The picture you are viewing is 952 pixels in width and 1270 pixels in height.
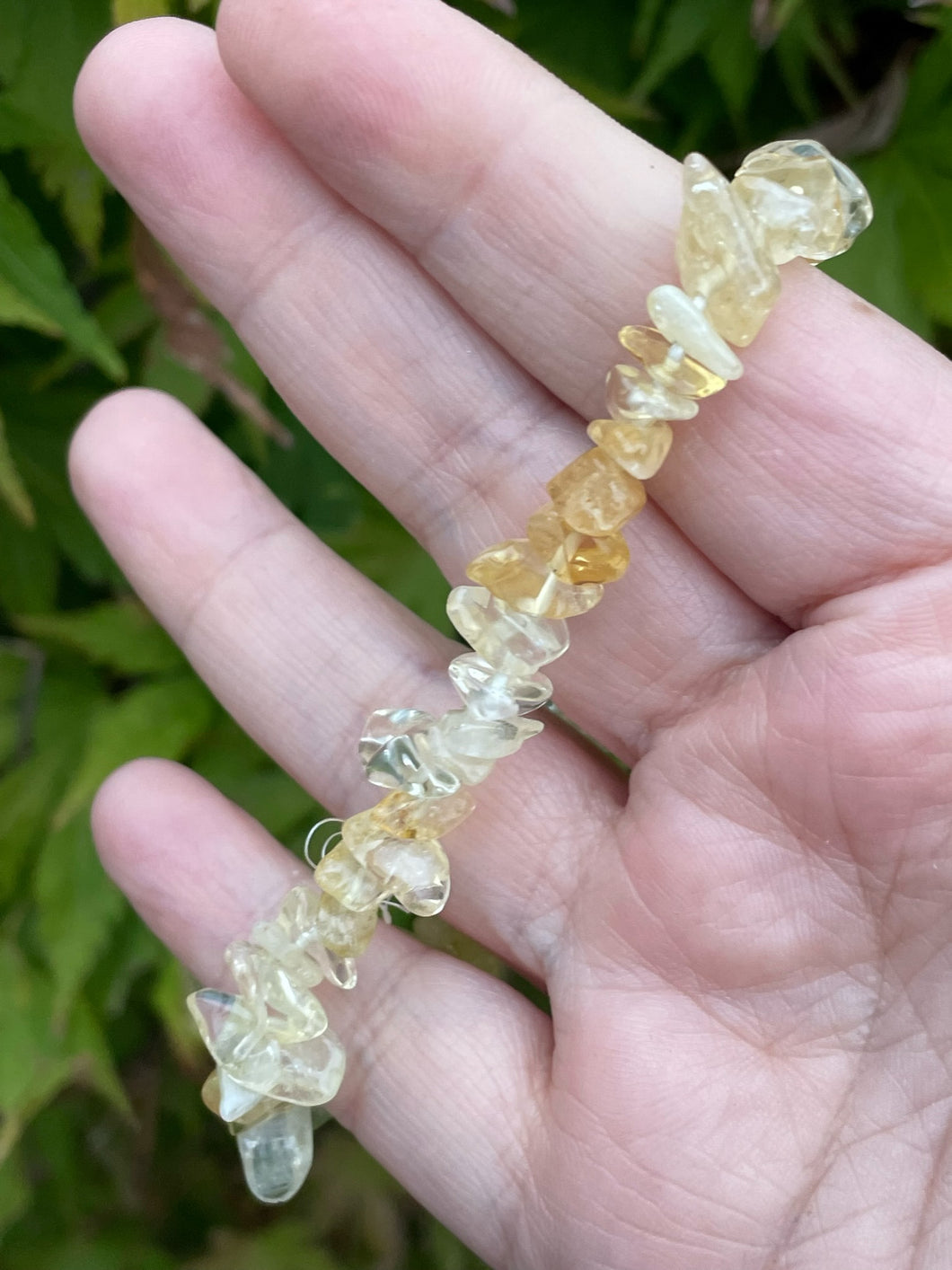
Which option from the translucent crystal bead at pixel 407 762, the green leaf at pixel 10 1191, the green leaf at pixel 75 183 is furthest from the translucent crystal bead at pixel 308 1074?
the green leaf at pixel 75 183

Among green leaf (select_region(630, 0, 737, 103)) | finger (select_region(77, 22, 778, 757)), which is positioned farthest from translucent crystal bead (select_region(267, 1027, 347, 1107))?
green leaf (select_region(630, 0, 737, 103))

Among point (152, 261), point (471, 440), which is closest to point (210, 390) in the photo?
point (152, 261)

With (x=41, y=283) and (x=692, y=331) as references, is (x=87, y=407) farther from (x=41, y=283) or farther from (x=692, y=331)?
(x=692, y=331)

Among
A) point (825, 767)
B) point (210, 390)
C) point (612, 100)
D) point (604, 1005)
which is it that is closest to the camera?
point (825, 767)

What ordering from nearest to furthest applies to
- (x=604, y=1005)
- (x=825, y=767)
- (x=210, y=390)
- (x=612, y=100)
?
1. (x=825, y=767)
2. (x=604, y=1005)
3. (x=612, y=100)
4. (x=210, y=390)

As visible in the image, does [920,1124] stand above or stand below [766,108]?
below

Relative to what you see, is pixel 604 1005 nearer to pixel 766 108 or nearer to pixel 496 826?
pixel 496 826

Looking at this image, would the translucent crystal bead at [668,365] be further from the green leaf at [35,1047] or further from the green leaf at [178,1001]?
the green leaf at [35,1047]
